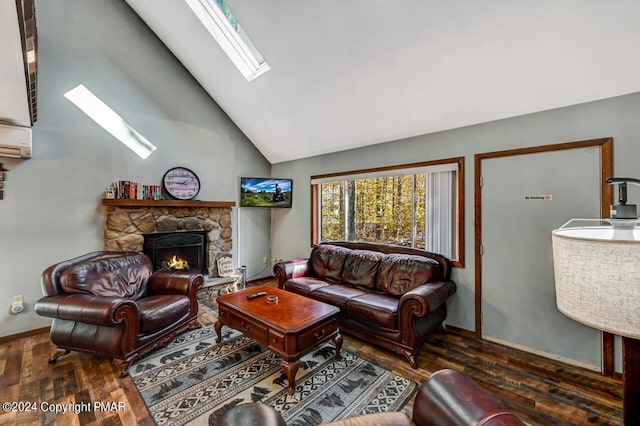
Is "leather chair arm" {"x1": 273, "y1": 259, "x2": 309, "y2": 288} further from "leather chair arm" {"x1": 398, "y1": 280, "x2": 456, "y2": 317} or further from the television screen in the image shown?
"leather chair arm" {"x1": 398, "y1": 280, "x2": 456, "y2": 317}

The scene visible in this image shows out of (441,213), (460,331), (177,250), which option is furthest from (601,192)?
(177,250)

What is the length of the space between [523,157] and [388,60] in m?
1.63

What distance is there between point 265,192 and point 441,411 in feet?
13.7

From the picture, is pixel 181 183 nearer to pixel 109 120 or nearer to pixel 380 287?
pixel 109 120

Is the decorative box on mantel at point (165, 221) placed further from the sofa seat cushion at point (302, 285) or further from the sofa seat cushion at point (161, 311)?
the sofa seat cushion at point (302, 285)

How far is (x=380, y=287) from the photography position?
3273 millimetres

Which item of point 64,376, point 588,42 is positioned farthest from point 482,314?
point 64,376

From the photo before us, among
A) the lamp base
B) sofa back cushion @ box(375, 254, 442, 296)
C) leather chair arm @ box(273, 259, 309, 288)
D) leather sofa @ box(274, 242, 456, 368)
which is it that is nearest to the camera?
the lamp base

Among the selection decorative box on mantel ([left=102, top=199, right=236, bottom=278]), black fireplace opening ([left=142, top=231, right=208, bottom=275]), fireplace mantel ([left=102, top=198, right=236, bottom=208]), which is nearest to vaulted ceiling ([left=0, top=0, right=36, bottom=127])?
fireplace mantel ([left=102, top=198, right=236, bottom=208])

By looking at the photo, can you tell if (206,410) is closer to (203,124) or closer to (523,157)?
(523,157)

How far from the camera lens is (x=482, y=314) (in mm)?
2893

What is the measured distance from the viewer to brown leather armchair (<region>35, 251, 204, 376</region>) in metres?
2.22

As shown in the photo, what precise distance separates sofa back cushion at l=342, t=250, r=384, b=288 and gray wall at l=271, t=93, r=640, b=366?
915 millimetres

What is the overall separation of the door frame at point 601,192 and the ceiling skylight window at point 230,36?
112 inches
